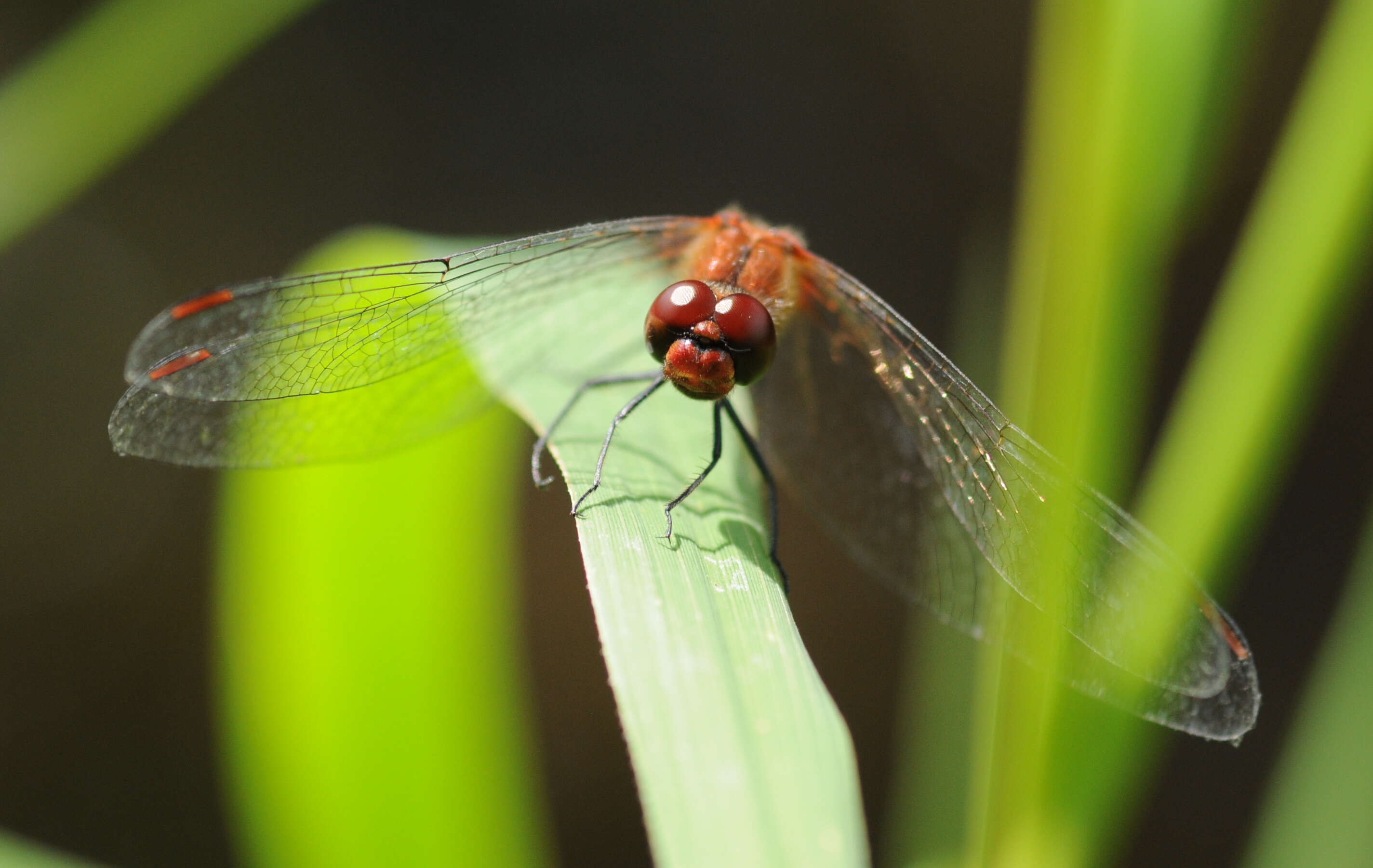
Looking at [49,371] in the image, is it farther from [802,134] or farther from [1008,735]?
[1008,735]

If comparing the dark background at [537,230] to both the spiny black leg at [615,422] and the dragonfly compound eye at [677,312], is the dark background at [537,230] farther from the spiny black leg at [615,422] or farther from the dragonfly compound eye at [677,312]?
the dragonfly compound eye at [677,312]

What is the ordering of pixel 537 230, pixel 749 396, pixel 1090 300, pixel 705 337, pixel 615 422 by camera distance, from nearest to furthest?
pixel 1090 300 < pixel 705 337 < pixel 615 422 < pixel 749 396 < pixel 537 230

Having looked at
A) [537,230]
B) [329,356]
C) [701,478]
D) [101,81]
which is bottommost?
[537,230]

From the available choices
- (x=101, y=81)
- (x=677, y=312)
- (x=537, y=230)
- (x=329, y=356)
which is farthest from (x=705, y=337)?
(x=537, y=230)

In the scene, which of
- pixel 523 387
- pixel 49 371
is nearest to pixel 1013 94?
pixel 523 387

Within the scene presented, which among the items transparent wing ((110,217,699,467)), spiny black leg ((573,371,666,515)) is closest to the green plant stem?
transparent wing ((110,217,699,467))

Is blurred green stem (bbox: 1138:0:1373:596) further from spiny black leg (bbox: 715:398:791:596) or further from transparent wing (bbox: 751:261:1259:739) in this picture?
spiny black leg (bbox: 715:398:791:596)

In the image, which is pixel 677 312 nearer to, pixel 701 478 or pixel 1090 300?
pixel 701 478
